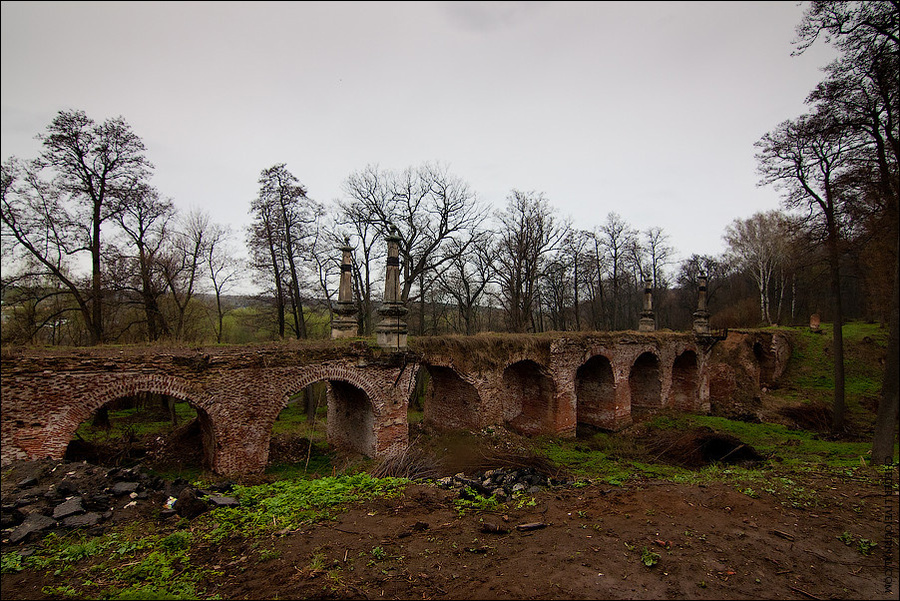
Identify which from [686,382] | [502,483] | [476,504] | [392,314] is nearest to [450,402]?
[392,314]

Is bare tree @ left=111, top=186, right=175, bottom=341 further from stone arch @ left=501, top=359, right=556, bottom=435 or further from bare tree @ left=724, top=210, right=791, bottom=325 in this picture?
bare tree @ left=724, top=210, right=791, bottom=325

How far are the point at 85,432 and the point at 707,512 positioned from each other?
17839 millimetres

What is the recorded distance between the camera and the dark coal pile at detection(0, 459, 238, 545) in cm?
528

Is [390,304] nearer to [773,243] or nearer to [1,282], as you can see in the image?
[1,282]

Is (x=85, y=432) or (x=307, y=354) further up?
(x=307, y=354)

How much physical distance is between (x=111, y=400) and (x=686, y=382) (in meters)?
21.0

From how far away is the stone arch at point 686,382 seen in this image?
62.1ft

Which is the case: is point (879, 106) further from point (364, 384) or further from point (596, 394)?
point (364, 384)

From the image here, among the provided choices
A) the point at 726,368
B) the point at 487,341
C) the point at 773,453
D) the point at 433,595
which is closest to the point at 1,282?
the point at 487,341

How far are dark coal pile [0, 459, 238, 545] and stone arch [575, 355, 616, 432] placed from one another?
12591 millimetres

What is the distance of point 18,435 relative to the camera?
653 cm

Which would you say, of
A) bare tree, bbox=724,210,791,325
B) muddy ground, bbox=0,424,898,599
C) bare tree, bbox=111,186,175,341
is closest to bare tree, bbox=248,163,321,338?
bare tree, bbox=111,186,175,341

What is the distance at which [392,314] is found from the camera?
10.6 metres

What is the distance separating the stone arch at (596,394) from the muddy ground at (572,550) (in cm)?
936
